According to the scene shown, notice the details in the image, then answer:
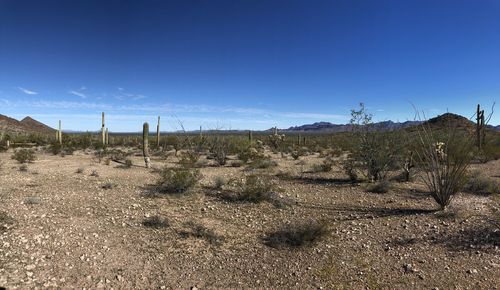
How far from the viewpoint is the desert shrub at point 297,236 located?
5.99 m

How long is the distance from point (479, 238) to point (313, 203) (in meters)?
3.62

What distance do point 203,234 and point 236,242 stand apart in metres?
0.61

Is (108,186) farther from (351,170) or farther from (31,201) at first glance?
(351,170)

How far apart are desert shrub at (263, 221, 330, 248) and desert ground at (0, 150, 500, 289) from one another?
9cm

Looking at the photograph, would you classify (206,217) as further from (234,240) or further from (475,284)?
(475,284)

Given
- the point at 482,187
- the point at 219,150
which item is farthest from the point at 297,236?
the point at 219,150

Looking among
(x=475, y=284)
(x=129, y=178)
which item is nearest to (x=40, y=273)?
(x=475, y=284)

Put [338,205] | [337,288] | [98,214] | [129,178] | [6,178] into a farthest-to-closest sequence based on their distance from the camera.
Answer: [129,178]
[6,178]
[338,205]
[98,214]
[337,288]

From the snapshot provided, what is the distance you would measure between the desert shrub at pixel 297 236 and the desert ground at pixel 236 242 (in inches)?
3.4

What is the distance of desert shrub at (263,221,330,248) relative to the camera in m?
5.99

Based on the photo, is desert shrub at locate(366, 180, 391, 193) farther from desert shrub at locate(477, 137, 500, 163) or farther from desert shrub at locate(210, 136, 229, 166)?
desert shrub at locate(477, 137, 500, 163)

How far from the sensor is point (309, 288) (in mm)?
4598

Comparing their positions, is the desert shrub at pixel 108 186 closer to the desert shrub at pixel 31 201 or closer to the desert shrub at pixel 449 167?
the desert shrub at pixel 31 201

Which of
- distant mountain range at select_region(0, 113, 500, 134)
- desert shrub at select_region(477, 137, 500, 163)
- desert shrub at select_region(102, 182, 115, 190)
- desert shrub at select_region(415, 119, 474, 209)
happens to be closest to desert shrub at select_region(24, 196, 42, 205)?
desert shrub at select_region(102, 182, 115, 190)
